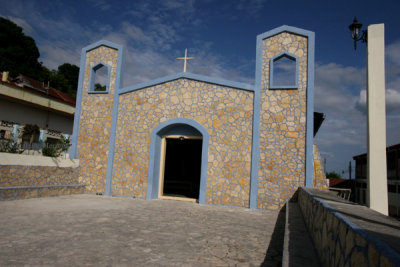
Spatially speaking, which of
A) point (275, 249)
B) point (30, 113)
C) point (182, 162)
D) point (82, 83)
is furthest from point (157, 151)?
point (30, 113)

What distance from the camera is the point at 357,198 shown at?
987 inches

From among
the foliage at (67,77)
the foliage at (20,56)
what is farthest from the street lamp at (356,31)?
the foliage at (67,77)

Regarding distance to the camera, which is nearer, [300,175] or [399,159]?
[300,175]

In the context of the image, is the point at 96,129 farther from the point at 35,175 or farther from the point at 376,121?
Answer: the point at 376,121

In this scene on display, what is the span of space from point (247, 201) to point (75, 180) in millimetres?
6781

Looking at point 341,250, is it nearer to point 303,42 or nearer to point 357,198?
point 303,42

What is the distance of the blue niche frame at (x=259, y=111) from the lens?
345 inches

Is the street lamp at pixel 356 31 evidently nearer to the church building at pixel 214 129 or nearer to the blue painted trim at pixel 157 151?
the church building at pixel 214 129

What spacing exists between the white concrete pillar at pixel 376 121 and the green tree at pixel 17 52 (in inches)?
1322

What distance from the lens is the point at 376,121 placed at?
496 centimetres

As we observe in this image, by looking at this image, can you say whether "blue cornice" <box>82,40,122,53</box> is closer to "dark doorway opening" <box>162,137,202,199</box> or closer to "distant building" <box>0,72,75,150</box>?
"distant building" <box>0,72,75,150</box>

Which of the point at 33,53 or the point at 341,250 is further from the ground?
the point at 33,53

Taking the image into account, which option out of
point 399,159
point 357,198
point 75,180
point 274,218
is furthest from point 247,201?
point 357,198

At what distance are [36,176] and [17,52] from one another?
99.6 ft
